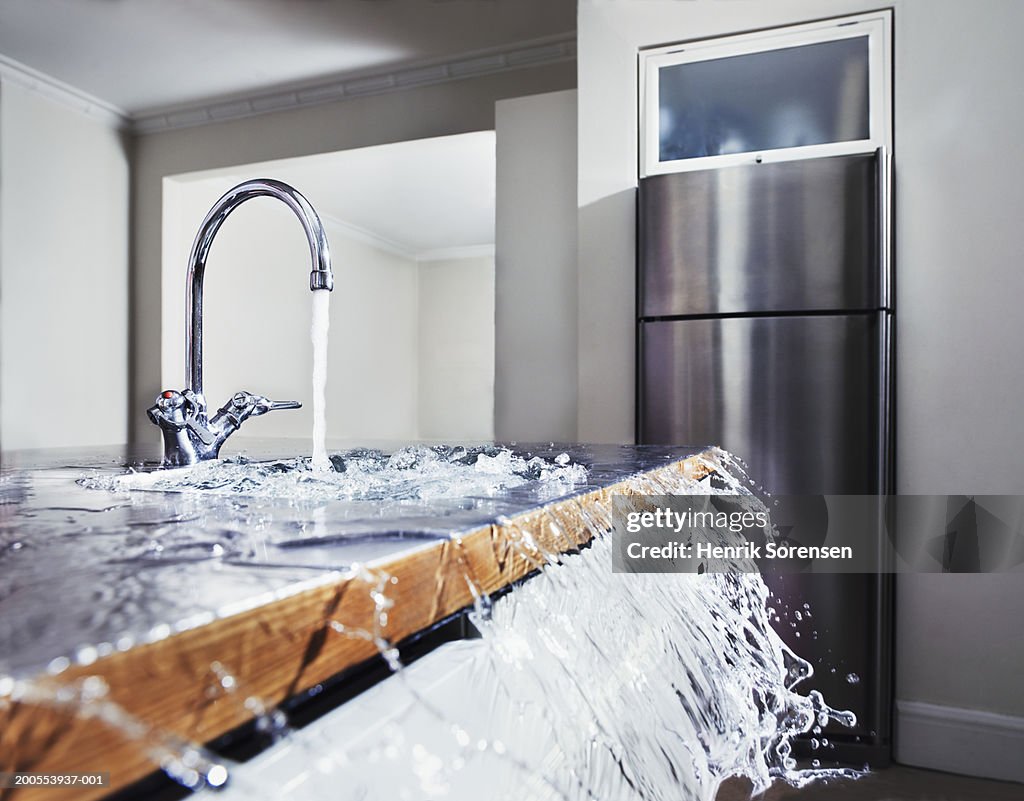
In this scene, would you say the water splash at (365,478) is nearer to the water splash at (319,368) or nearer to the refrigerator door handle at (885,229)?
the water splash at (319,368)

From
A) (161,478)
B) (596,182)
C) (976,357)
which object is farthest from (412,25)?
(161,478)

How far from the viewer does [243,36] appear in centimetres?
366

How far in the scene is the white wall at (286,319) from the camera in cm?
492

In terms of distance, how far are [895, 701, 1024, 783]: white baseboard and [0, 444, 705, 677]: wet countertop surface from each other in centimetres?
189

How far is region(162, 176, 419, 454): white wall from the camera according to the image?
492 centimetres

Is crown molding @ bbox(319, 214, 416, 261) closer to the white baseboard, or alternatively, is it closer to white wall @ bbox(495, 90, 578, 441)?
white wall @ bbox(495, 90, 578, 441)

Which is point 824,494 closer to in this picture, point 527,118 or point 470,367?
point 527,118

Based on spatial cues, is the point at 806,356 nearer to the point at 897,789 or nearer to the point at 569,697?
the point at 897,789

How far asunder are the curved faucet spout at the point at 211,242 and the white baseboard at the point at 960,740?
213 centimetres

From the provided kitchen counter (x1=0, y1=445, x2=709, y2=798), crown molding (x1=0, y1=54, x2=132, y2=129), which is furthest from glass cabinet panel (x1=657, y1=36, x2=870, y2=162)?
crown molding (x1=0, y1=54, x2=132, y2=129)

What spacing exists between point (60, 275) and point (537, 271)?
111 inches

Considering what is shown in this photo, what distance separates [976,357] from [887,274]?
343 millimetres

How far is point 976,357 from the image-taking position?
2.17 meters

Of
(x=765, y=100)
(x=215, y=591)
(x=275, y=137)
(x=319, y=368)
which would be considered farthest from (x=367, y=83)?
(x=215, y=591)
